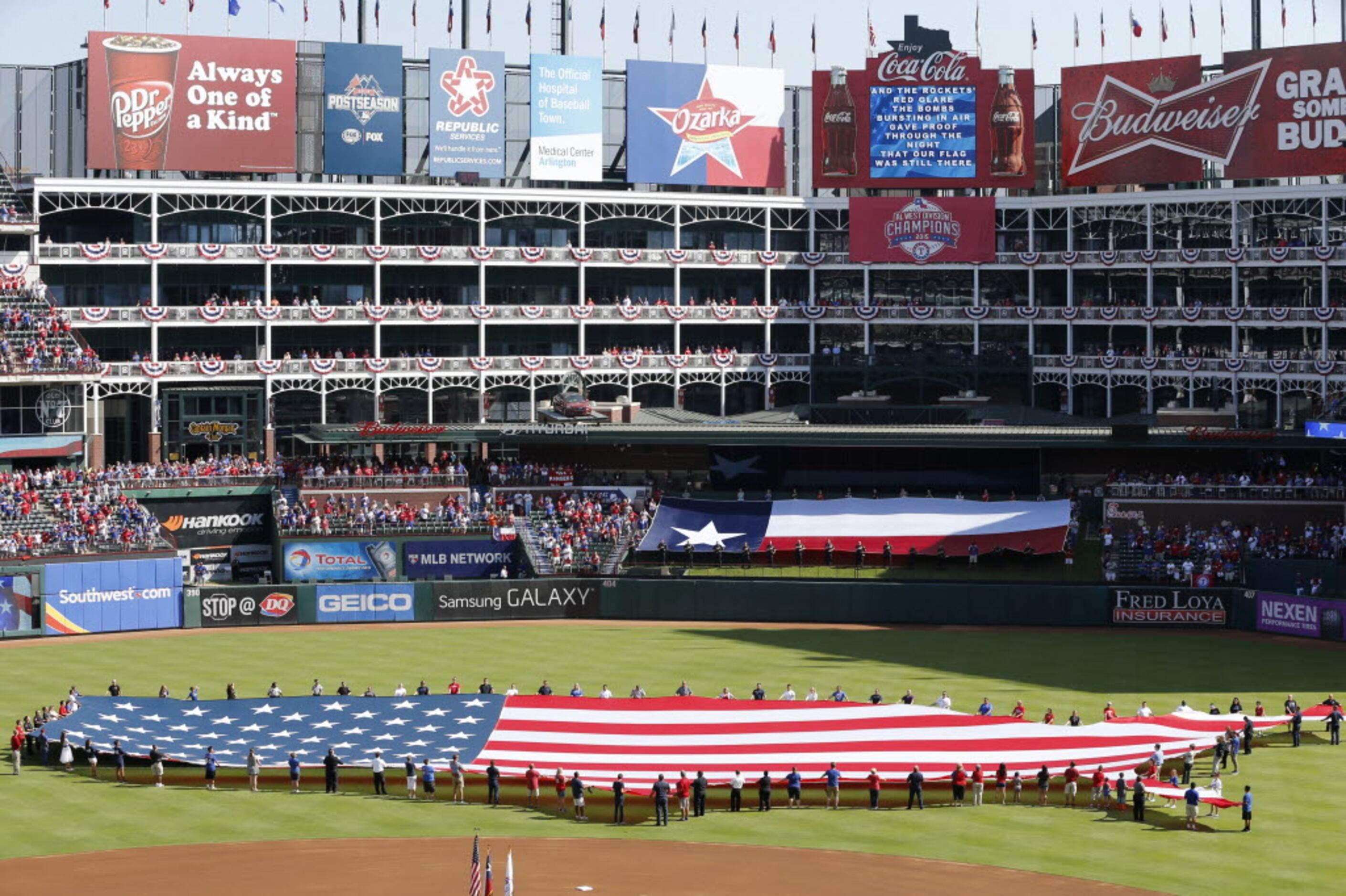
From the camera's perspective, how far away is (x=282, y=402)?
349 ft

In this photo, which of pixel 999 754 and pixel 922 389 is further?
pixel 922 389

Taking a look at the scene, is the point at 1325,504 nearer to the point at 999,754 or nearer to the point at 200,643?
the point at 999,754

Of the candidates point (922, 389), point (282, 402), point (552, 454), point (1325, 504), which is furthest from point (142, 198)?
point (1325, 504)

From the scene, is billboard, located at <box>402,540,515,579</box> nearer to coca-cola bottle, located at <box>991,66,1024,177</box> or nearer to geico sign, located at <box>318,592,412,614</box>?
geico sign, located at <box>318,592,412,614</box>

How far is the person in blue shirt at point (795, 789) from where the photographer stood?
52.6 meters

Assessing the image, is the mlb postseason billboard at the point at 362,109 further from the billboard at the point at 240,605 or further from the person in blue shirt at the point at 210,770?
the person in blue shirt at the point at 210,770

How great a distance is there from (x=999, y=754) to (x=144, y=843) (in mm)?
22353

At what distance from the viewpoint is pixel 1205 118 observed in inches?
4309

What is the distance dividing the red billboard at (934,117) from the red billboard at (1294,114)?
12170 millimetres

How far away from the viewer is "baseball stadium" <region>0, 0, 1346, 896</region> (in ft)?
172

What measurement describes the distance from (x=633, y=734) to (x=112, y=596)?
32.3 metres

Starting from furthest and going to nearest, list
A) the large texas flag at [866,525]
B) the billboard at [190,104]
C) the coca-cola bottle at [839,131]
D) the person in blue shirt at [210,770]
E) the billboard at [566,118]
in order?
the coca-cola bottle at [839,131]
the billboard at [566,118]
the billboard at [190,104]
the large texas flag at [866,525]
the person in blue shirt at [210,770]

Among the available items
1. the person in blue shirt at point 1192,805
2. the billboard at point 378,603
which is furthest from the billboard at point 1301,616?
the billboard at point 378,603

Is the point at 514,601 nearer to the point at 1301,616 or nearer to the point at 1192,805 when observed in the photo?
the point at 1301,616
